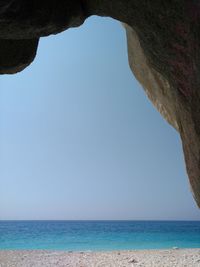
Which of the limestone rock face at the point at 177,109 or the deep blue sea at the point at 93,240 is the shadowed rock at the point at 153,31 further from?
the deep blue sea at the point at 93,240

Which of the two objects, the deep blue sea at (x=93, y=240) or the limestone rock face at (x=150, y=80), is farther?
the deep blue sea at (x=93, y=240)

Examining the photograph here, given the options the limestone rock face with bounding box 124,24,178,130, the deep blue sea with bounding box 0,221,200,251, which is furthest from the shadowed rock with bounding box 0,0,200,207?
the deep blue sea with bounding box 0,221,200,251

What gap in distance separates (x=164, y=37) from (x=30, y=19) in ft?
4.74

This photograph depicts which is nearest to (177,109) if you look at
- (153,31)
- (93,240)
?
(153,31)

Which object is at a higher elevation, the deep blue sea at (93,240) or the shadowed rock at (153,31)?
the shadowed rock at (153,31)

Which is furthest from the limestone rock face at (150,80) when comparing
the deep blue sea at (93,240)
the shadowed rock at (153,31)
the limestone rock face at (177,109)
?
the deep blue sea at (93,240)

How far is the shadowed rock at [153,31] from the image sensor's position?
9.91 ft

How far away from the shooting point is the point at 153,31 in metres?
3.44

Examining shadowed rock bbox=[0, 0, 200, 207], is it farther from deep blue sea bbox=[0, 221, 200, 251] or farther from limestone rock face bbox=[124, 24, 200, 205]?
deep blue sea bbox=[0, 221, 200, 251]

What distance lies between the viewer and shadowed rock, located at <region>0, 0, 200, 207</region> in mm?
3020

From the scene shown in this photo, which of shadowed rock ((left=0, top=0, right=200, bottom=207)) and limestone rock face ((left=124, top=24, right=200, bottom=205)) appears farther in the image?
limestone rock face ((left=124, top=24, right=200, bottom=205))

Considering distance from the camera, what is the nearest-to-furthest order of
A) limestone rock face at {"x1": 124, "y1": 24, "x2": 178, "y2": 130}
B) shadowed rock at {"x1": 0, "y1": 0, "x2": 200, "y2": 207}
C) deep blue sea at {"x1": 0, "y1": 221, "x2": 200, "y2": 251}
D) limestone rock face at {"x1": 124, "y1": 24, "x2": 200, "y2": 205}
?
1. shadowed rock at {"x1": 0, "y1": 0, "x2": 200, "y2": 207}
2. limestone rock face at {"x1": 124, "y1": 24, "x2": 200, "y2": 205}
3. limestone rock face at {"x1": 124, "y1": 24, "x2": 178, "y2": 130}
4. deep blue sea at {"x1": 0, "y1": 221, "x2": 200, "y2": 251}

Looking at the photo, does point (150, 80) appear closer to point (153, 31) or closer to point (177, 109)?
point (177, 109)

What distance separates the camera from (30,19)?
3.51 m
